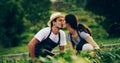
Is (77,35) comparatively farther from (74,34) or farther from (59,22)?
(59,22)

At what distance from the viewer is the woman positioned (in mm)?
6898

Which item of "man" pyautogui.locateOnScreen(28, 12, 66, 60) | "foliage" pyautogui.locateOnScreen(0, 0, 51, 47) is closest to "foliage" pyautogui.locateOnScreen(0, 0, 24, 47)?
"foliage" pyautogui.locateOnScreen(0, 0, 51, 47)

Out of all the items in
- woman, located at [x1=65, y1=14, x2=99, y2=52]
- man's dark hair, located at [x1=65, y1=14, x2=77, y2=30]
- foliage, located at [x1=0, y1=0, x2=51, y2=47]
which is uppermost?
man's dark hair, located at [x1=65, y1=14, x2=77, y2=30]

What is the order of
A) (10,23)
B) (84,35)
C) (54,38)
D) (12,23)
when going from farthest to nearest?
1. (10,23)
2. (12,23)
3. (84,35)
4. (54,38)

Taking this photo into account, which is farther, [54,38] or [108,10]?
[108,10]

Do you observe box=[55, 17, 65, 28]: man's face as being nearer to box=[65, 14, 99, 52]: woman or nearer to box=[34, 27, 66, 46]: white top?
box=[34, 27, 66, 46]: white top

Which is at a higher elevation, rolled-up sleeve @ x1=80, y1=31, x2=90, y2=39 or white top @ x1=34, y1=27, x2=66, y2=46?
white top @ x1=34, y1=27, x2=66, y2=46

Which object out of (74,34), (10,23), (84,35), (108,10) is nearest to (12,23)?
(10,23)

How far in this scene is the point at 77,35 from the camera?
7012mm

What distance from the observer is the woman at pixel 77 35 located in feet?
22.6

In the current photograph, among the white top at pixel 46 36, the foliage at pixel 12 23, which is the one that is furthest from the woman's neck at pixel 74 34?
the foliage at pixel 12 23

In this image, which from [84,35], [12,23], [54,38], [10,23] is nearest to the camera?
[54,38]

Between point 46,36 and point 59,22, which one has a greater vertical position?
point 59,22

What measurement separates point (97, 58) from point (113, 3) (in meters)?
32.7
